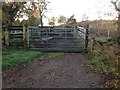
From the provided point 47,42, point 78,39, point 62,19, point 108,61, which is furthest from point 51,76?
point 62,19

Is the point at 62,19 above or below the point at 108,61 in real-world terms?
above

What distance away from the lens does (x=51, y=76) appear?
326 inches

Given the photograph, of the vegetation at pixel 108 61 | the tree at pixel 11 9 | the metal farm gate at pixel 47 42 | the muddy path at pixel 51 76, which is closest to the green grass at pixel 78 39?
the metal farm gate at pixel 47 42

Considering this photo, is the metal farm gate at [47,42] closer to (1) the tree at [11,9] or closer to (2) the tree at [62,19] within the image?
(1) the tree at [11,9]

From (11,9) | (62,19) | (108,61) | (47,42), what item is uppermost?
(11,9)

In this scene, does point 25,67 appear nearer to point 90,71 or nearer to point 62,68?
point 62,68

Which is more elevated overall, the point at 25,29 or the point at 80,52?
the point at 25,29

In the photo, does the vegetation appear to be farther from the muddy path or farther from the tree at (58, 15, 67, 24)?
the tree at (58, 15, 67, 24)

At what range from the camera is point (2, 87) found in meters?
7.02

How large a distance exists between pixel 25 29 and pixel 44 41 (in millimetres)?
1387

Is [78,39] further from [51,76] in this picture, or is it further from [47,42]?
[51,76]

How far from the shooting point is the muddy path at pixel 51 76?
728cm

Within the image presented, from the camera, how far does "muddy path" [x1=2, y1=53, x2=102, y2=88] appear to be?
287 inches

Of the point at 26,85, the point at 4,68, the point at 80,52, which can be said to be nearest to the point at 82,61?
the point at 80,52
